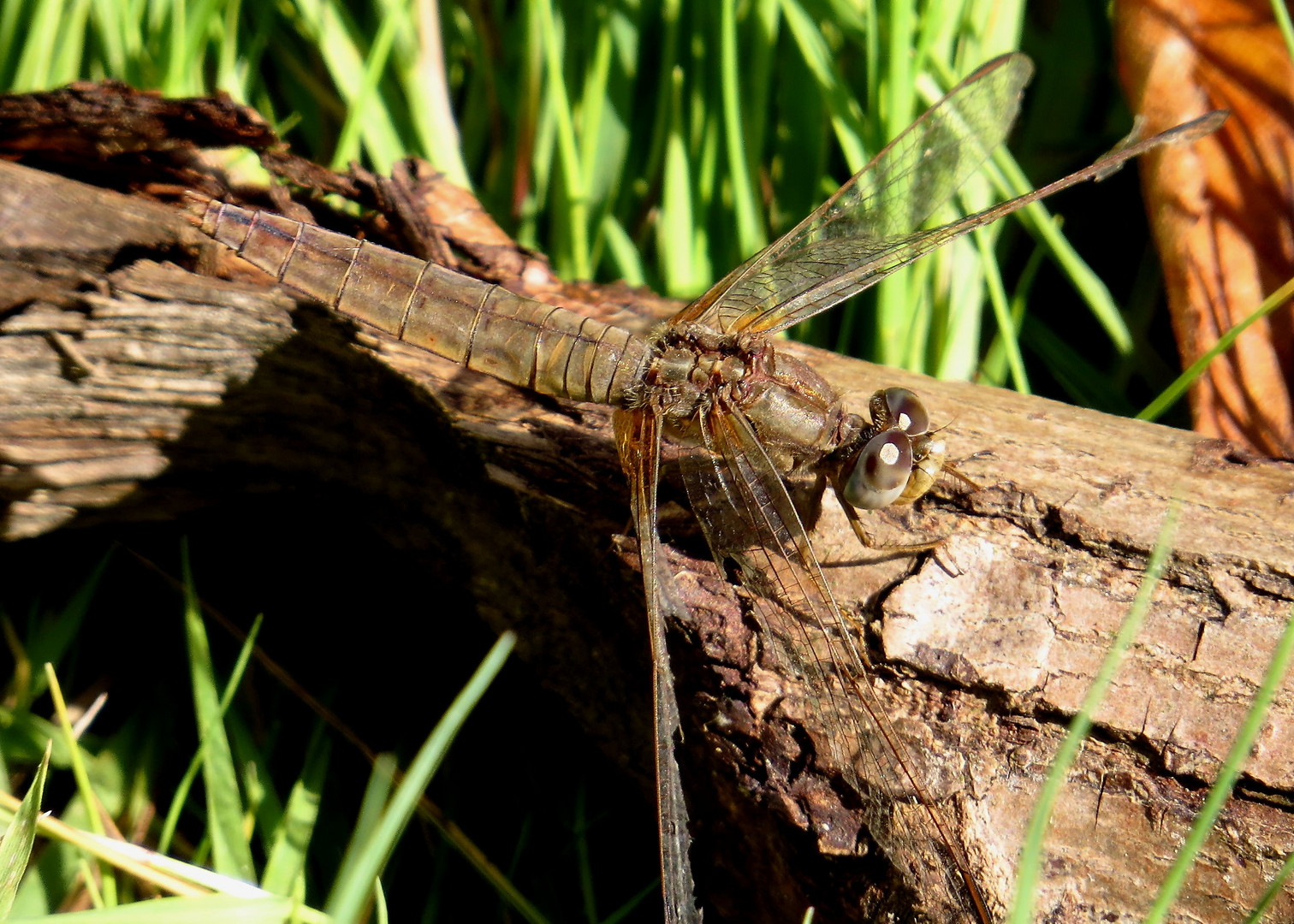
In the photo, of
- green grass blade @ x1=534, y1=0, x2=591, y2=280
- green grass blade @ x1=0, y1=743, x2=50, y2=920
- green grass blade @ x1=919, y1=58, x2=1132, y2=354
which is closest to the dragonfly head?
green grass blade @ x1=919, y1=58, x2=1132, y2=354

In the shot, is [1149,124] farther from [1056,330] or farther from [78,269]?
[78,269]

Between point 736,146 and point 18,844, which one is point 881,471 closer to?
point 736,146

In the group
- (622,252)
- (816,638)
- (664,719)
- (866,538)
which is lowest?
(664,719)

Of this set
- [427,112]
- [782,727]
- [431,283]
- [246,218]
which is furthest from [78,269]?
[782,727]

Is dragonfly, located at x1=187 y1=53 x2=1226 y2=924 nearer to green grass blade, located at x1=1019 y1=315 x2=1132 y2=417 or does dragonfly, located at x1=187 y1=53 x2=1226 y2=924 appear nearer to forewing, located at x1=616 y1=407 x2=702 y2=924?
forewing, located at x1=616 y1=407 x2=702 y2=924

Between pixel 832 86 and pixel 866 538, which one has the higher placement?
pixel 832 86

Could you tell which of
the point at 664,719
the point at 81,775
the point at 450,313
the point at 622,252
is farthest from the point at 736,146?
the point at 81,775
